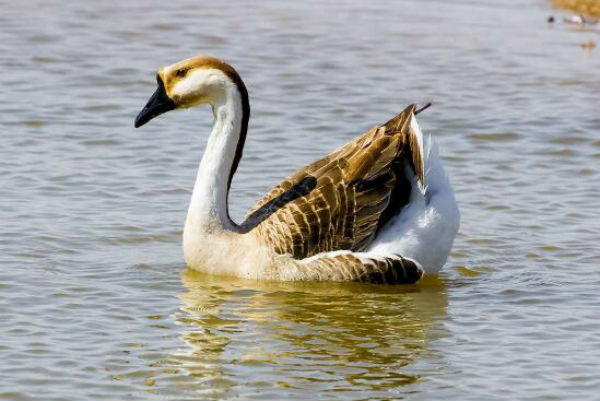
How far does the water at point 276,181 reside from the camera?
877 centimetres

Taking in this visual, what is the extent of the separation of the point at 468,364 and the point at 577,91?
9087 mm

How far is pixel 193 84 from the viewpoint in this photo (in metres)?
11.0

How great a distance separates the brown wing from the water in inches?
14.7

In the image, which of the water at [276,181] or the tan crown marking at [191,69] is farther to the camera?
the tan crown marking at [191,69]

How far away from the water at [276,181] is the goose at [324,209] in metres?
0.19

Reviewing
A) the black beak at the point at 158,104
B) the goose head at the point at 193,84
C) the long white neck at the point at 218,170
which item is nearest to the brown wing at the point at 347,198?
the long white neck at the point at 218,170

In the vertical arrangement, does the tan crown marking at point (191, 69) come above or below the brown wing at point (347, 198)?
above

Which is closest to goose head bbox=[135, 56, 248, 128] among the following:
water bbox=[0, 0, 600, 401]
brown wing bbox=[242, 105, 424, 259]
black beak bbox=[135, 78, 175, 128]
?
black beak bbox=[135, 78, 175, 128]

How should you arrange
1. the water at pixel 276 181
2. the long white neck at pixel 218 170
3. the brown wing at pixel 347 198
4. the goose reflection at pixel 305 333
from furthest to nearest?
1. the long white neck at pixel 218 170
2. the brown wing at pixel 347 198
3. the water at pixel 276 181
4. the goose reflection at pixel 305 333

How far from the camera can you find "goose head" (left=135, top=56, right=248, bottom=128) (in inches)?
433

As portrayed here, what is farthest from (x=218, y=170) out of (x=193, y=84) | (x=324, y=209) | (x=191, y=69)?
(x=324, y=209)

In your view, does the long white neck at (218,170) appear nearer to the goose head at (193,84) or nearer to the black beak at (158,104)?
the goose head at (193,84)

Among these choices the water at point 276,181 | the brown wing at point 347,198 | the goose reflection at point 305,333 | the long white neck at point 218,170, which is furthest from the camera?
the long white neck at point 218,170

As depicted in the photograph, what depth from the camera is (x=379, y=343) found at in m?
9.42
